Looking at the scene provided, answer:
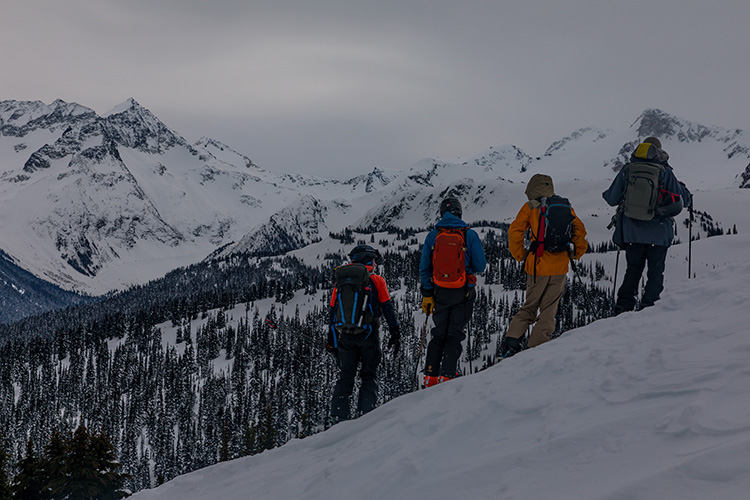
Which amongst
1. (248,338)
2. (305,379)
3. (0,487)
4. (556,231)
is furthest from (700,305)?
(248,338)

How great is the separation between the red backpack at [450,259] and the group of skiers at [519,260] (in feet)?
0.07

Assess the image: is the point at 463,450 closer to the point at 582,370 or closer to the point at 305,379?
the point at 582,370

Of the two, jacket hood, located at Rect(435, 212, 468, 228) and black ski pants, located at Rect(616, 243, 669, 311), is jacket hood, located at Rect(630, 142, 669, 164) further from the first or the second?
jacket hood, located at Rect(435, 212, 468, 228)

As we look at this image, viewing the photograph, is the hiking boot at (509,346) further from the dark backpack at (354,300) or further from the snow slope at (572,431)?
the dark backpack at (354,300)

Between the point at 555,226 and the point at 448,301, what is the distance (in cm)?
267

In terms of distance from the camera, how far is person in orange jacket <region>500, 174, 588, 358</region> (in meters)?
9.24

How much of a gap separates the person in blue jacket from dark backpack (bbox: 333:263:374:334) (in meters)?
1.21

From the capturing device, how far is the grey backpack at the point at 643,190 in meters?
9.41

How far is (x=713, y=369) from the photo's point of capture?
4.70 metres

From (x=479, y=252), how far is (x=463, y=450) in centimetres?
521

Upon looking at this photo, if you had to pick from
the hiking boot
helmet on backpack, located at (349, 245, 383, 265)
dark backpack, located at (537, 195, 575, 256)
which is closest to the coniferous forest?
helmet on backpack, located at (349, 245, 383, 265)

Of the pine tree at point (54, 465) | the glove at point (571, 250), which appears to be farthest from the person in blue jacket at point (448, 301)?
the pine tree at point (54, 465)

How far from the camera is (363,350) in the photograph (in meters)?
9.76

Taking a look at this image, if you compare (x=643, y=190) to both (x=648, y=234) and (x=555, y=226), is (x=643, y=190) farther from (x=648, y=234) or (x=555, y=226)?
(x=555, y=226)
